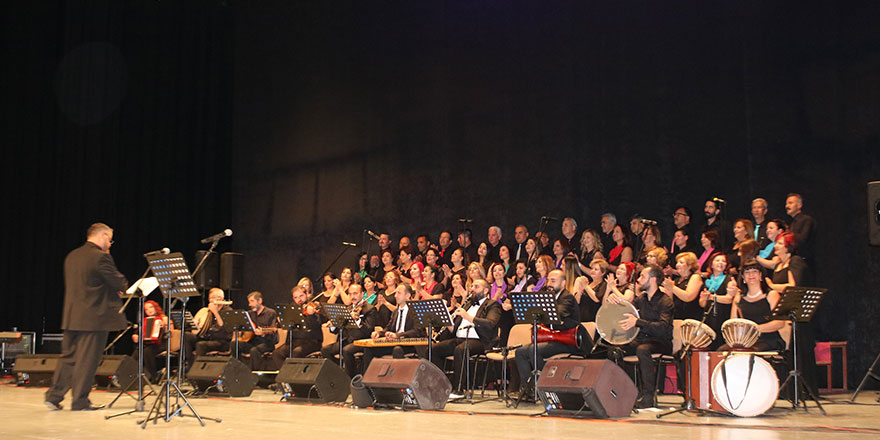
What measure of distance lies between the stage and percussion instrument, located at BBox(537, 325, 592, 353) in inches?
28.2

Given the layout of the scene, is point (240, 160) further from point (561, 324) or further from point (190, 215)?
point (561, 324)

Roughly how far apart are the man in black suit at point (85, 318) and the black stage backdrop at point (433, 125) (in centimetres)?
595

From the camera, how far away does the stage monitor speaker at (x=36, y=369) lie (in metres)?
9.96

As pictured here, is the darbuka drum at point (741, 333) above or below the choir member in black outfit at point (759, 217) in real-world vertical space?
below

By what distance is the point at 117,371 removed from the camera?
9305 mm

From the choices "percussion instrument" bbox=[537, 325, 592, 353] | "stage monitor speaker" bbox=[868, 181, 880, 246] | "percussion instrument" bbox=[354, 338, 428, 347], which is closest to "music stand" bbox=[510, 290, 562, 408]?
"percussion instrument" bbox=[537, 325, 592, 353]

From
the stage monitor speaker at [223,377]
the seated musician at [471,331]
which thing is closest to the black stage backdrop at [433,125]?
the seated musician at [471,331]

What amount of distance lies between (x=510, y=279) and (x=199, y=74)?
26.3ft

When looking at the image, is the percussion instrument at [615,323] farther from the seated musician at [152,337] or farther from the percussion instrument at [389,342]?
the seated musician at [152,337]

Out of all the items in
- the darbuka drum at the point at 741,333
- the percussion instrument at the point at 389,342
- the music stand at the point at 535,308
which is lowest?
the percussion instrument at the point at 389,342

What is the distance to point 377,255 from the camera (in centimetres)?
1244

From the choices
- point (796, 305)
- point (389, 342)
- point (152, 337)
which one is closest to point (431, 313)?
point (389, 342)

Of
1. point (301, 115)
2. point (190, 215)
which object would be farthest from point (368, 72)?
point (190, 215)

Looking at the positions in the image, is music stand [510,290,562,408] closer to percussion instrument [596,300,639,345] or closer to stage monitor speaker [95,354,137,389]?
percussion instrument [596,300,639,345]
